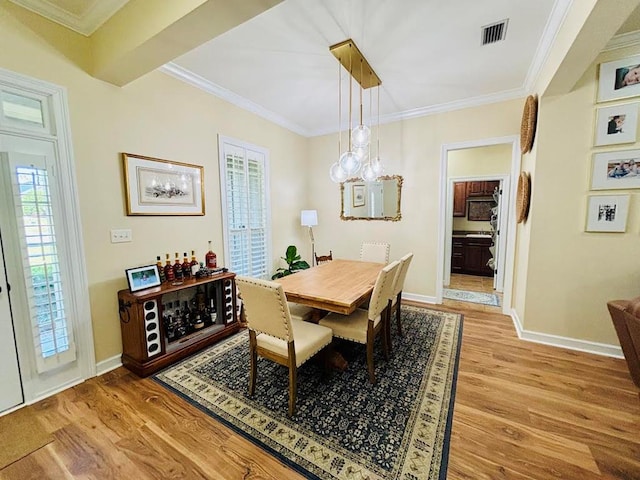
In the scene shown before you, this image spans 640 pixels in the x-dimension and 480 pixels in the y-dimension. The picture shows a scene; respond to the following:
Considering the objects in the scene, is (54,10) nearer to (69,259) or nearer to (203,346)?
(69,259)

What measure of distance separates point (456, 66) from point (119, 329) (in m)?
4.27

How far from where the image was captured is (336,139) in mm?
4664

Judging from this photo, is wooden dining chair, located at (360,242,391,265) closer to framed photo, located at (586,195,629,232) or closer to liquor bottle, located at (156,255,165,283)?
framed photo, located at (586,195,629,232)

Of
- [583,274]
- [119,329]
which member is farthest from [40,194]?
[583,274]

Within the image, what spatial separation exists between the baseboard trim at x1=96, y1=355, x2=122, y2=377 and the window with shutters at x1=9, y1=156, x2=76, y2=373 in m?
0.25

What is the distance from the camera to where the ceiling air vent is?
6.81 feet

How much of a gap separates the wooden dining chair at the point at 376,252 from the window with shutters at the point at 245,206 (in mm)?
1535

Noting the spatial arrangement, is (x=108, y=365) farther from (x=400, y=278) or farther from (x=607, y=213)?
(x=607, y=213)

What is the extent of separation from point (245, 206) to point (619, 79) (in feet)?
13.5

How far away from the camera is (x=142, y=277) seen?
2.40 metres

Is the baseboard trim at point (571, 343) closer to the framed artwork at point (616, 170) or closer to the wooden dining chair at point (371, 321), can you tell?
the framed artwork at point (616, 170)

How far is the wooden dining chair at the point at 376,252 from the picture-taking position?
363cm

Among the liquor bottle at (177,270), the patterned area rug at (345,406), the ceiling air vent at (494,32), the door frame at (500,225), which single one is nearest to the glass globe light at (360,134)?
the ceiling air vent at (494,32)

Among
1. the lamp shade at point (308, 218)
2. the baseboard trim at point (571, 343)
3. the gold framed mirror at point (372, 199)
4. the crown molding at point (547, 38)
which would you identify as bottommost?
the baseboard trim at point (571, 343)
